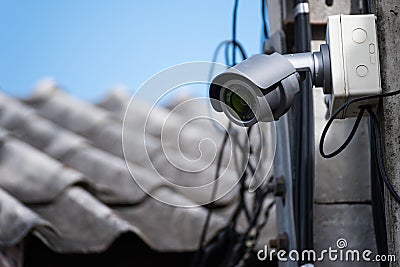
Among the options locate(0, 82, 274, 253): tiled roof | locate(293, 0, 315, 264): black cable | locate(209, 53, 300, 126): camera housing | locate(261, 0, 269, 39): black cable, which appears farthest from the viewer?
locate(0, 82, 274, 253): tiled roof

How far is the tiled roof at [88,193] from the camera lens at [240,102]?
60 centimetres

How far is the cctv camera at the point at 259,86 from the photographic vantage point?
50.4 inches

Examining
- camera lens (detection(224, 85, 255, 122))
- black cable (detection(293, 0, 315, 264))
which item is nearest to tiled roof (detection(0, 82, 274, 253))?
black cable (detection(293, 0, 315, 264))

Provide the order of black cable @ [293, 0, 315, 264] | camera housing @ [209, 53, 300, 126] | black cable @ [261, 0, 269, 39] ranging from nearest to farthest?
camera housing @ [209, 53, 300, 126] < black cable @ [293, 0, 315, 264] < black cable @ [261, 0, 269, 39]

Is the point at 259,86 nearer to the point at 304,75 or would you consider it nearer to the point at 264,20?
the point at 304,75

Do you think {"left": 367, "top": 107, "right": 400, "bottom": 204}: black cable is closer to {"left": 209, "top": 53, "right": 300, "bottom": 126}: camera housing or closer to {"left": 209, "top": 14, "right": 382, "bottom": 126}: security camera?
{"left": 209, "top": 14, "right": 382, "bottom": 126}: security camera

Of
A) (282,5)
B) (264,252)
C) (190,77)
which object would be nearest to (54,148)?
(264,252)

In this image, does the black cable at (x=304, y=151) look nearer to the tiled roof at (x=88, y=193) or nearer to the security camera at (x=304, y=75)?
the tiled roof at (x=88, y=193)

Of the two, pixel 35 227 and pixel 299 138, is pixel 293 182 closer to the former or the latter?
pixel 299 138

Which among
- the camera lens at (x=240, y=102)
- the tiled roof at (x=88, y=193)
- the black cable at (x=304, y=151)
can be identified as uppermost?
the camera lens at (x=240, y=102)

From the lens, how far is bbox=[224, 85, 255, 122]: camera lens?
1.31 meters

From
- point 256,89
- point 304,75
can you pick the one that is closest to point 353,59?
point 304,75

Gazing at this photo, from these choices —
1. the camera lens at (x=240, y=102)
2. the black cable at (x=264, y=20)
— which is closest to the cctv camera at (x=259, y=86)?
the camera lens at (x=240, y=102)

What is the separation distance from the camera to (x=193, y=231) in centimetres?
265
